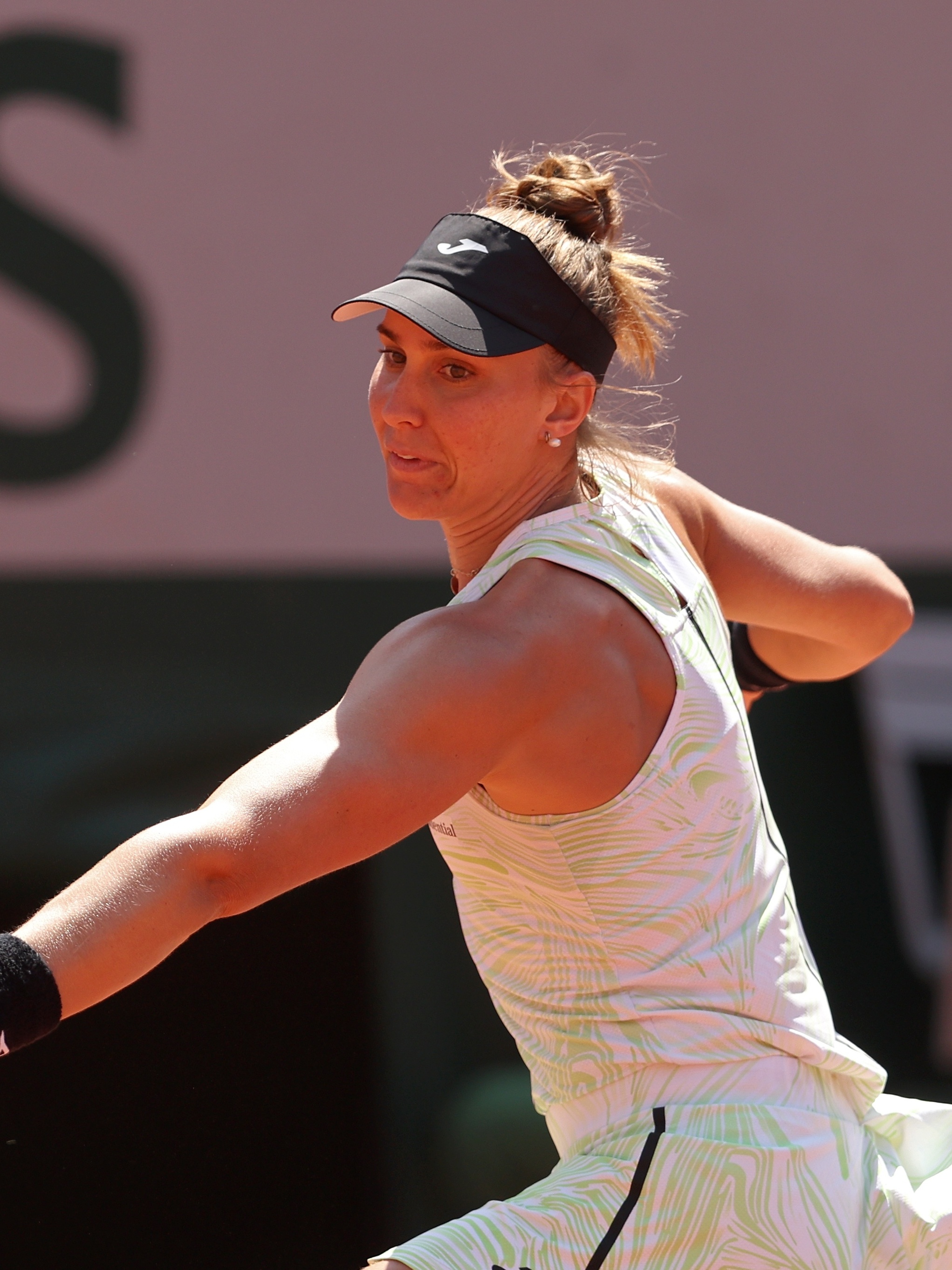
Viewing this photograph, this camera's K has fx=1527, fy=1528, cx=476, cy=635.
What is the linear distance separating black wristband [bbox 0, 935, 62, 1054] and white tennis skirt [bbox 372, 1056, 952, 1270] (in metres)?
0.48

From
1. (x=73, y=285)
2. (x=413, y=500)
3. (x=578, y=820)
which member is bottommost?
(x=578, y=820)

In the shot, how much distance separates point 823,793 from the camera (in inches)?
159

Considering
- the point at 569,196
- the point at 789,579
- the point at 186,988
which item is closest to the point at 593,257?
the point at 569,196

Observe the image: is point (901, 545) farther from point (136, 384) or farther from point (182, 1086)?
point (182, 1086)

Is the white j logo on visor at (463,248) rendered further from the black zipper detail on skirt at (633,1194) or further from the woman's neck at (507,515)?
the black zipper detail on skirt at (633,1194)

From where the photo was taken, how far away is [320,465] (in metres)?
3.77

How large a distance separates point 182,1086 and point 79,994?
2309 millimetres

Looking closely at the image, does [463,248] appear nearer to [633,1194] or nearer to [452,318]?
[452,318]

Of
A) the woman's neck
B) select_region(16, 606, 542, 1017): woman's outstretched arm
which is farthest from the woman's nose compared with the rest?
select_region(16, 606, 542, 1017): woman's outstretched arm

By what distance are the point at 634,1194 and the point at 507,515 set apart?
30.3 inches

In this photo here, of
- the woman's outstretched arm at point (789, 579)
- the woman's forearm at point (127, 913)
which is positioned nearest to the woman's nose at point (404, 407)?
the woman's outstretched arm at point (789, 579)

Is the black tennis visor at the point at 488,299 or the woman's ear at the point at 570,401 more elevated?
the black tennis visor at the point at 488,299

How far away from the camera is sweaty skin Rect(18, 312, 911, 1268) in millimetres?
1359

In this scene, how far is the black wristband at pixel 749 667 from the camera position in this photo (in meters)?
2.47
